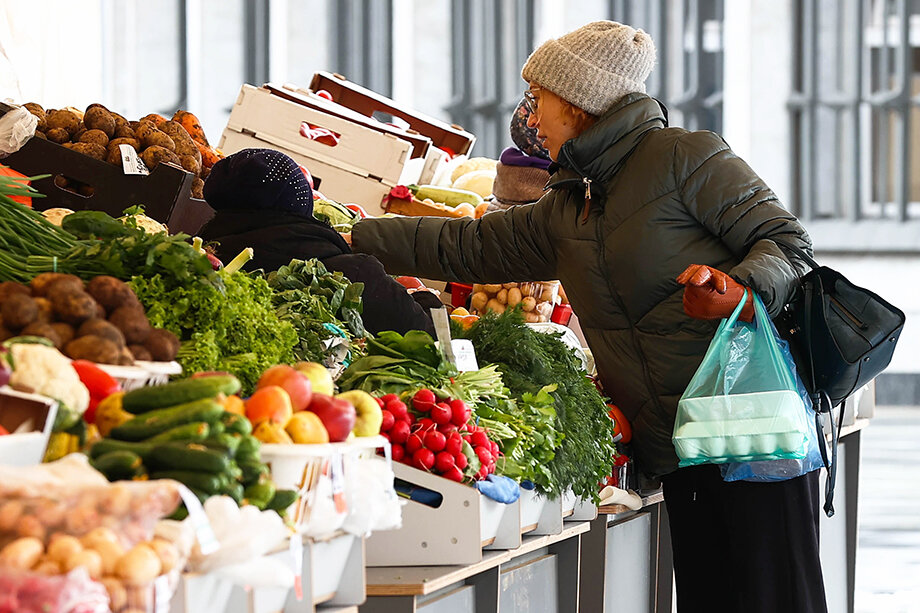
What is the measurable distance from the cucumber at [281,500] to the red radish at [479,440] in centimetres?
73

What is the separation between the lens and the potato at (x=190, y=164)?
8.94 ft

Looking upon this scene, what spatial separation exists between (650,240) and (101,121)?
129 cm

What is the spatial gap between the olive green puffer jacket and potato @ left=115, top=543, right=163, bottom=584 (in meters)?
1.51

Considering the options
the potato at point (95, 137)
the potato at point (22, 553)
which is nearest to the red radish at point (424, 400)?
the potato at point (22, 553)

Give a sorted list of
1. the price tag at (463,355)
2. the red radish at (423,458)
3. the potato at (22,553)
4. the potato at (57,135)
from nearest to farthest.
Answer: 1. the potato at (22,553)
2. the red radish at (423,458)
3. the price tag at (463,355)
4. the potato at (57,135)

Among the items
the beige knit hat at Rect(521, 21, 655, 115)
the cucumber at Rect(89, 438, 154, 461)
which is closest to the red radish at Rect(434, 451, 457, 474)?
the cucumber at Rect(89, 438, 154, 461)

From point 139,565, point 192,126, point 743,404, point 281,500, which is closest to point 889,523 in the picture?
point 743,404

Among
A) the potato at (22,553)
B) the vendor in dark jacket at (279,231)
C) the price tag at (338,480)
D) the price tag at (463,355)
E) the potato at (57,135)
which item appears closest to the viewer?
the potato at (22,553)

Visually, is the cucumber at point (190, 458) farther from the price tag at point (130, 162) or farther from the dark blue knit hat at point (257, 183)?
the price tag at point (130, 162)

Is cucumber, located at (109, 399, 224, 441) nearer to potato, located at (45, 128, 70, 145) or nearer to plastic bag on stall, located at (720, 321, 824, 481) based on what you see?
plastic bag on stall, located at (720, 321, 824, 481)

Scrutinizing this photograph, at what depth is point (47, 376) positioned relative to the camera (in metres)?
1.17

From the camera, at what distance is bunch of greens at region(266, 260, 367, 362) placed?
1.97 m

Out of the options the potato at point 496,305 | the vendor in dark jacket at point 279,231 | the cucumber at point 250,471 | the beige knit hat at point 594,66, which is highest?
the beige knit hat at point 594,66

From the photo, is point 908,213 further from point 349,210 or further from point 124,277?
point 124,277
